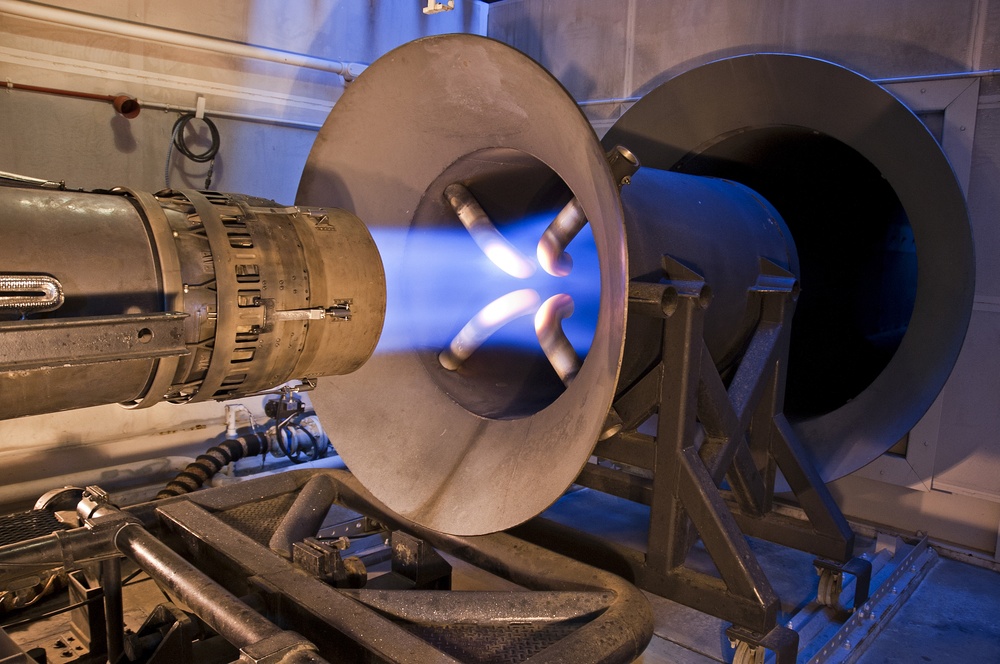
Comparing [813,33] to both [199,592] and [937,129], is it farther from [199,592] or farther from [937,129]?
[199,592]

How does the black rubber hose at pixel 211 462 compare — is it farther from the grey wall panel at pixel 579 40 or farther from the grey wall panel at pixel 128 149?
the grey wall panel at pixel 579 40

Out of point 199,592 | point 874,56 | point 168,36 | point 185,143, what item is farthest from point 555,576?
point 168,36

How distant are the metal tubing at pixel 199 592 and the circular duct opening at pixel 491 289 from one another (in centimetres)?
73

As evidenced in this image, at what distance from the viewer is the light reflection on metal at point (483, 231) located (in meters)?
1.98

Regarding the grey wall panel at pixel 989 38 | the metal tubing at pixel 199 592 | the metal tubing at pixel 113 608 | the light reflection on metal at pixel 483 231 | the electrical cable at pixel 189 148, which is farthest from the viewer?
the electrical cable at pixel 189 148

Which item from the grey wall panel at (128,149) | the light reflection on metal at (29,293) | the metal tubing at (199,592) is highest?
the grey wall panel at (128,149)

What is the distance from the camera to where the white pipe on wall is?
2547mm

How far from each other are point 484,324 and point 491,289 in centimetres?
24

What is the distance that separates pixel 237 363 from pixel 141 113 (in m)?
1.84

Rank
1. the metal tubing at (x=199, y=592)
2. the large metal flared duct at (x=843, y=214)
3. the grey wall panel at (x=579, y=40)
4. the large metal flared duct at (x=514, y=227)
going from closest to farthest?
1. the metal tubing at (x=199, y=592)
2. the large metal flared duct at (x=514, y=227)
3. the large metal flared duct at (x=843, y=214)
4. the grey wall panel at (x=579, y=40)

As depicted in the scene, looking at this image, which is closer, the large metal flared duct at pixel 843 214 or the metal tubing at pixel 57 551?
the metal tubing at pixel 57 551

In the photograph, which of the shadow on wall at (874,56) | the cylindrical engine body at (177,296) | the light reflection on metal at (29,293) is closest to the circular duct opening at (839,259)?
the shadow on wall at (874,56)

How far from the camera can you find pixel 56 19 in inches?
102

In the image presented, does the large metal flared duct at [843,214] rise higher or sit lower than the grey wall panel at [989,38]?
lower
